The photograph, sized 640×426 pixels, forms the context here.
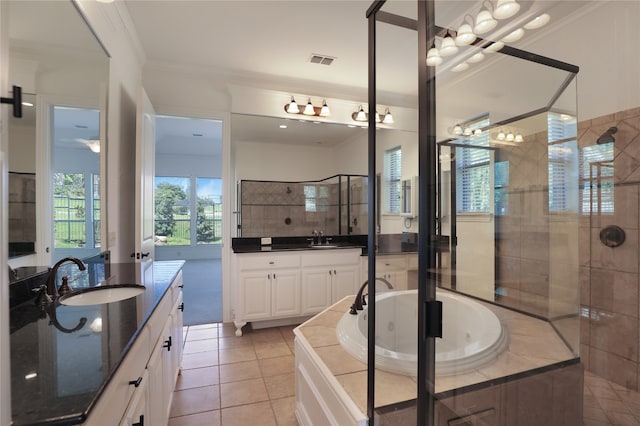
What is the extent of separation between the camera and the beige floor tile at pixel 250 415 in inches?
73.3

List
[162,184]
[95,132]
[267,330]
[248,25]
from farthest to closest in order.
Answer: [162,184]
[267,330]
[248,25]
[95,132]

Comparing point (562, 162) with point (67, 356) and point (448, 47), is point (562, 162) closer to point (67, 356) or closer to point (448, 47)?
point (448, 47)

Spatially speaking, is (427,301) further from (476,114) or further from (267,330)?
(267,330)

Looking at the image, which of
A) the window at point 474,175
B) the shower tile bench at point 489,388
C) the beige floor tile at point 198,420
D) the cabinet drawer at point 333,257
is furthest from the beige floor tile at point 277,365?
the window at point 474,175

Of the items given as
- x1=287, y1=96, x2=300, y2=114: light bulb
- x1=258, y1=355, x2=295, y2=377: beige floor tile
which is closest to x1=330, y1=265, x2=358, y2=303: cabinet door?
x1=258, y1=355, x2=295, y2=377: beige floor tile

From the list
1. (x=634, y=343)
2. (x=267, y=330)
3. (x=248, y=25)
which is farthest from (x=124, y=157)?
(x=634, y=343)

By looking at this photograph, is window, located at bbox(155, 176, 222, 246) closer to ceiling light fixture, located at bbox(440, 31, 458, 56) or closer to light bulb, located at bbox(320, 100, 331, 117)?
light bulb, located at bbox(320, 100, 331, 117)

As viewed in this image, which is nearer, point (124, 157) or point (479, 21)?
point (479, 21)

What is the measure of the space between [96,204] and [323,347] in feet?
5.61

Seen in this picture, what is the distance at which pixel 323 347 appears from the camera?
5.51 ft

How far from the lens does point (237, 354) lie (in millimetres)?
2744

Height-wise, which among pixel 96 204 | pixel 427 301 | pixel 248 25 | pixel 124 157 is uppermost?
pixel 248 25

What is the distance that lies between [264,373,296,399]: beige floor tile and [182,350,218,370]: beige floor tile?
0.58 meters

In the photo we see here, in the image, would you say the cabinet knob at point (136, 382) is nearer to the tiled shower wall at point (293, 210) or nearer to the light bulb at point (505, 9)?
the light bulb at point (505, 9)
